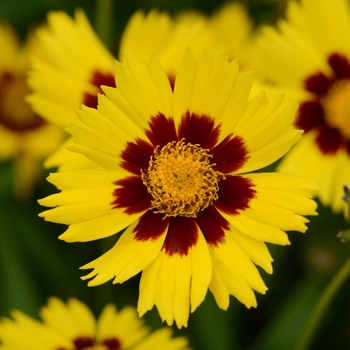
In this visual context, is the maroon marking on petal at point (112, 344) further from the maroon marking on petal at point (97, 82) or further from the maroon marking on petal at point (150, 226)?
the maroon marking on petal at point (97, 82)

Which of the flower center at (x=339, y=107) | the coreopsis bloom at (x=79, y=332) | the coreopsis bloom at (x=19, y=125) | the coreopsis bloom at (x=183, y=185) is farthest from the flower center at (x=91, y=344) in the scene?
the flower center at (x=339, y=107)

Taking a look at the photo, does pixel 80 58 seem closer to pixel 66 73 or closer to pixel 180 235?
pixel 66 73

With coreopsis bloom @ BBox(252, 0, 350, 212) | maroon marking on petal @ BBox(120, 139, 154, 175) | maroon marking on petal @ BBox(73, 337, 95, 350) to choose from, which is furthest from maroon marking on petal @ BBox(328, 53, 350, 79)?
maroon marking on petal @ BBox(73, 337, 95, 350)

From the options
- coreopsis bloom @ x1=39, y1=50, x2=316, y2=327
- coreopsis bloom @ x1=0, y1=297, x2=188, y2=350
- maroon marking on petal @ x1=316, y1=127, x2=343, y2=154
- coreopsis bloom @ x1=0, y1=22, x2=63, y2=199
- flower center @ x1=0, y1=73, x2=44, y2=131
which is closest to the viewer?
coreopsis bloom @ x1=39, y1=50, x2=316, y2=327

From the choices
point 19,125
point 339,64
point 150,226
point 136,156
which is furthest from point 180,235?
point 19,125

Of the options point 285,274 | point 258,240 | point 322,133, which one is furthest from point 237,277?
point 285,274

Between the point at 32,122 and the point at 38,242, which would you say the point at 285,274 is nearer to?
the point at 38,242

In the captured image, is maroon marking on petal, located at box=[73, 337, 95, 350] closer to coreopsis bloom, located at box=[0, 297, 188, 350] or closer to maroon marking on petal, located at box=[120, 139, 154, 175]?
coreopsis bloom, located at box=[0, 297, 188, 350]
